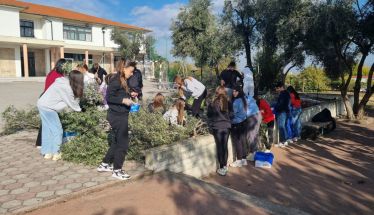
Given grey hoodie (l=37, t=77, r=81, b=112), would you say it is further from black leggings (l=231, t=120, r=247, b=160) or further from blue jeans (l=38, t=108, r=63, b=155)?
black leggings (l=231, t=120, r=247, b=160)

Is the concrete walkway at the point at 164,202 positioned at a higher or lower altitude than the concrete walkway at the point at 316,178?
higher

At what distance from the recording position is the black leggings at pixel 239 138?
24.6ft

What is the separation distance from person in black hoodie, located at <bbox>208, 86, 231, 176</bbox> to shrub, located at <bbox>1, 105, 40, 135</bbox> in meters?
4.88

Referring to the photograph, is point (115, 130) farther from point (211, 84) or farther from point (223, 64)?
point (223, 64)

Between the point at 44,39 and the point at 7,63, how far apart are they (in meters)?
4.29

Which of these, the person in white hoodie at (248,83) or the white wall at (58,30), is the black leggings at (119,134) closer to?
the person in white hoodie at (248,83)

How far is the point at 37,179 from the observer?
5.15 metres

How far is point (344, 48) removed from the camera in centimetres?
1468

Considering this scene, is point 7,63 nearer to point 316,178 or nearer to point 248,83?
point 248,83

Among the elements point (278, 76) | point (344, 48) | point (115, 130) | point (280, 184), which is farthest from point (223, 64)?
point (115, 130)

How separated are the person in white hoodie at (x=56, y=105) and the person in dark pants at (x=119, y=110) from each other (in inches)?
48.3

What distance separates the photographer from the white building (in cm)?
3306

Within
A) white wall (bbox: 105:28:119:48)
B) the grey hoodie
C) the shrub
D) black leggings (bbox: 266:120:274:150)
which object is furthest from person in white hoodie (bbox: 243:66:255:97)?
white wall (bbox: 105:28:119:48)

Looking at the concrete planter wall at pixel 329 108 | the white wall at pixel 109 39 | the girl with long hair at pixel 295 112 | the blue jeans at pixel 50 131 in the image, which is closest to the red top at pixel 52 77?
the blue jeans at pixel 50 131
